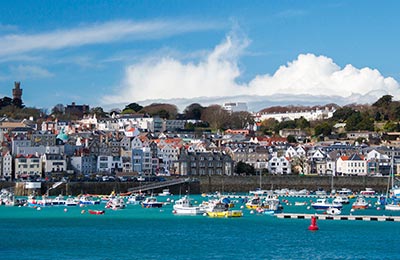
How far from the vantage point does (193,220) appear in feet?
184

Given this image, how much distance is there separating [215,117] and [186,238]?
115m

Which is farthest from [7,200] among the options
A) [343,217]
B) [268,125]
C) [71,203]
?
[268,125]

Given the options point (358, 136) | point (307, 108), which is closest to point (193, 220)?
point (358, 136)

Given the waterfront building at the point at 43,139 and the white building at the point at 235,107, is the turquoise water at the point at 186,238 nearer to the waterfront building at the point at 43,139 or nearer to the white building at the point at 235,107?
the waterfront building at the point at 43,139

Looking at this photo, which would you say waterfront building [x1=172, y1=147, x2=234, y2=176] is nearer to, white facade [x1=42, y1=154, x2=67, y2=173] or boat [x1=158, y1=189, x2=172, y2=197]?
white facade [x1=42, y1=154, x2=67, y2=173]

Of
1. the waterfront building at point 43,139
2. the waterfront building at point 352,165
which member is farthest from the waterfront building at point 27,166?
the waterfront building at point 352,165

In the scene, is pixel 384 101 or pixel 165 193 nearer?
pixel 165 193

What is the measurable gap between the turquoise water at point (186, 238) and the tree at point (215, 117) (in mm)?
97994

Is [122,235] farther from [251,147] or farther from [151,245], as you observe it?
[251,147]

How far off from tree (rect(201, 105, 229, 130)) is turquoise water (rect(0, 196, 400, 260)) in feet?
322

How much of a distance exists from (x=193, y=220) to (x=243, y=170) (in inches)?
1983

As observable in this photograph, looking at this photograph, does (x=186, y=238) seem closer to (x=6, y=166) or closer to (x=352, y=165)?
(x=6, y=166)

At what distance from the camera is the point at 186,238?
45.2 meters

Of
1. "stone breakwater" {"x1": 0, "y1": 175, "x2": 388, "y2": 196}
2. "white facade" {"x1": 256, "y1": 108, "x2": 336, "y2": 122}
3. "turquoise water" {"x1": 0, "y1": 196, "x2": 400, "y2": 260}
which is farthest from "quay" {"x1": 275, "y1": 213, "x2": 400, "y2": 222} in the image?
"white facade" {"x1": 256, "y1": 108, "x2": 336, "y2": 122}
